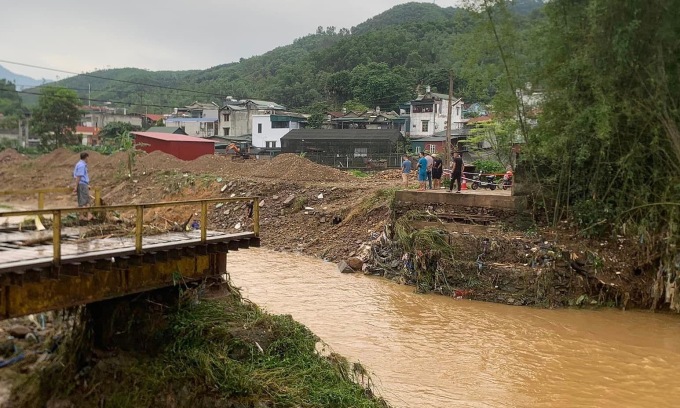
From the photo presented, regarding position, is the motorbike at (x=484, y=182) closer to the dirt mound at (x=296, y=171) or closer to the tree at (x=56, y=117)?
the dirt mound at (x=296, y=171)

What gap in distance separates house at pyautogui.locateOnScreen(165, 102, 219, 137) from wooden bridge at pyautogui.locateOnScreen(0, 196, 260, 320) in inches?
2281

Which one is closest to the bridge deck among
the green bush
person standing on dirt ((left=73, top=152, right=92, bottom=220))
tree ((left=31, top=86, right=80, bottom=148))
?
person standing on dirt ((left=73, top=152, right=92, bottom=220))

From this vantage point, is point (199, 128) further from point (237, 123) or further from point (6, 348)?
point (6, 348)

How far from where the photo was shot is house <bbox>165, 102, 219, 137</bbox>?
6619 centimetres

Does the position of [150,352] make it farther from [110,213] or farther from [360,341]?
[360,341]

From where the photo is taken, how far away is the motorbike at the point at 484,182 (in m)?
20.4

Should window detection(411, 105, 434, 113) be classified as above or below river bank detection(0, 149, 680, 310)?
above

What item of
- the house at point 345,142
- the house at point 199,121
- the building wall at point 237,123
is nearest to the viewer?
the house at point 345,142

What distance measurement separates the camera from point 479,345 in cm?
1138

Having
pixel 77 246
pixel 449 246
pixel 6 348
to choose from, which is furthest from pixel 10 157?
pixel 77 246

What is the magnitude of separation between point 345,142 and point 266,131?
14.1 meters

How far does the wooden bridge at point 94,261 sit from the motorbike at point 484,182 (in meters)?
13.3

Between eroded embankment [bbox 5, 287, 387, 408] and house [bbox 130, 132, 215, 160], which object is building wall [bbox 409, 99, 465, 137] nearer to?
house [bbox 130, 132, 215, 160]

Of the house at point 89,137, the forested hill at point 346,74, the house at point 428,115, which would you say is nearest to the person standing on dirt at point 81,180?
the forested hill at point 346,74
